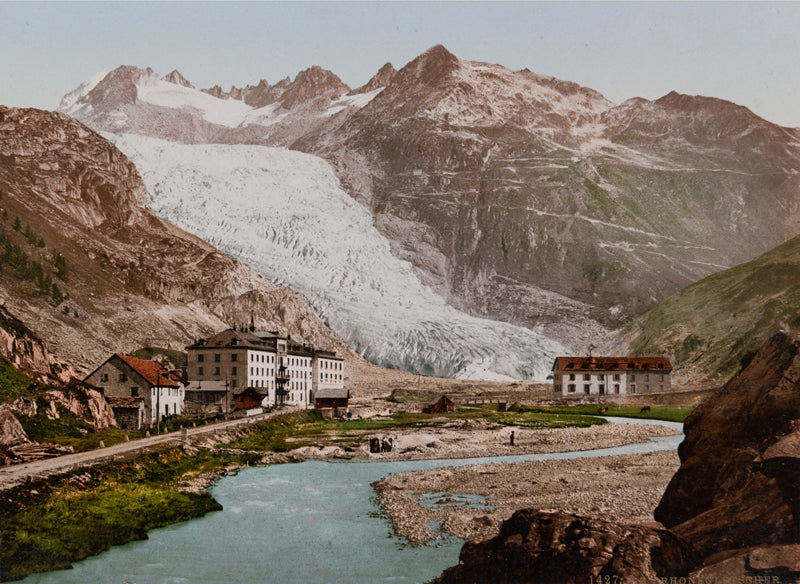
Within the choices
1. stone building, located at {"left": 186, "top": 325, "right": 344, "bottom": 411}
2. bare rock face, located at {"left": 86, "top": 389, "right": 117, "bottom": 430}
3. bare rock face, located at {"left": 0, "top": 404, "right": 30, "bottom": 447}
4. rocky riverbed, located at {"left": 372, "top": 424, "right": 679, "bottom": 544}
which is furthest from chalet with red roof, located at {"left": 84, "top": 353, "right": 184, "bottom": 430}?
bare rock face, located at {"left": 0, "top": 404, "right": 30, "bottom": 447}

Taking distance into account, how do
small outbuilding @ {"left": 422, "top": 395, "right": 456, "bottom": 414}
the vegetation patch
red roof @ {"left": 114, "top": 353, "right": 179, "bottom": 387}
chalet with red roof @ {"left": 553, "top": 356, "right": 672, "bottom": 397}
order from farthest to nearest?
chalet with red roof @ {"left": 553, "top": 356, "right": 672, "bottom": 397}, small outbuilding @ {"left": 422, "top": 395, "right": 456, "bottom": 414}, red roof @ {"left": 114, "top": 353, "right": 179, "bottom": 387}, the vegetation patch

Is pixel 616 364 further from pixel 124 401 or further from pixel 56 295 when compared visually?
pixel 56 295

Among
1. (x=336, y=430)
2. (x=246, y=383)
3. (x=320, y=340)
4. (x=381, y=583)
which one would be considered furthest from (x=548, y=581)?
(x=320, y=340)

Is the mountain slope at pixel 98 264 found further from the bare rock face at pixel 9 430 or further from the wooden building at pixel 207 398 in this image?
the bare rock face at pixel 9 430

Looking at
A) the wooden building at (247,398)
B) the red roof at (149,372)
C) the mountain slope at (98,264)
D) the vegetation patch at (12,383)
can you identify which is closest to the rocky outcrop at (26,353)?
the vegetation patch at (12,383)

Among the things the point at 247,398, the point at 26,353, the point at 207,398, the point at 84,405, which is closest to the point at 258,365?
the point at 247,398

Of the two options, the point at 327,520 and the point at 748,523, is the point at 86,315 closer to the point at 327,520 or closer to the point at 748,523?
the point at 327,520

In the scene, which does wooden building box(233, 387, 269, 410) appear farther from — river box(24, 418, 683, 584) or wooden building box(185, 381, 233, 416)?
river box(24, 418, 683, 584)
